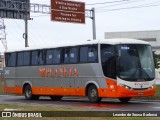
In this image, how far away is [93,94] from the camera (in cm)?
2502

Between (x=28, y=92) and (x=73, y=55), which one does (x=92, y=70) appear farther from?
(x=28, y=92)

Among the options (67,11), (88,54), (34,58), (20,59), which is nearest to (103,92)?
(88,54)

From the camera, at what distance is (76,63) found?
26.2 metres

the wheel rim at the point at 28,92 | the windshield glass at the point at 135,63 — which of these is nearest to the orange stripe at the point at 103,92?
the wheel rim at the point at 28,92

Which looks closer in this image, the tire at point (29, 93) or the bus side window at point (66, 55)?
the bus side window at point (66, 55)

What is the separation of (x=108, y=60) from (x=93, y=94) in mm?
2053

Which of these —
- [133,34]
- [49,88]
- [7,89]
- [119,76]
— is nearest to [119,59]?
[119,76]

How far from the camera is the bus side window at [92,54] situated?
81.2 feet

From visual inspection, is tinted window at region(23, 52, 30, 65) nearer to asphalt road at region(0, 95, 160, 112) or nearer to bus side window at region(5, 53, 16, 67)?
bus side window at region(5, 53, 16, 67)

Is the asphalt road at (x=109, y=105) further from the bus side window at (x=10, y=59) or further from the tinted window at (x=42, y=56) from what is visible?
the bus side window at (x=10, y=59)

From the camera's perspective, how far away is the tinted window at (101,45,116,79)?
23844mm

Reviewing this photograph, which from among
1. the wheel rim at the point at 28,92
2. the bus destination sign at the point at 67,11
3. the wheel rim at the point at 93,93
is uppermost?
the bus destination sign at the point at 67,11

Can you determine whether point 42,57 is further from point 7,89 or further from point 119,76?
point 119,76

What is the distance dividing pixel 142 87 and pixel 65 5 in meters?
20.4
